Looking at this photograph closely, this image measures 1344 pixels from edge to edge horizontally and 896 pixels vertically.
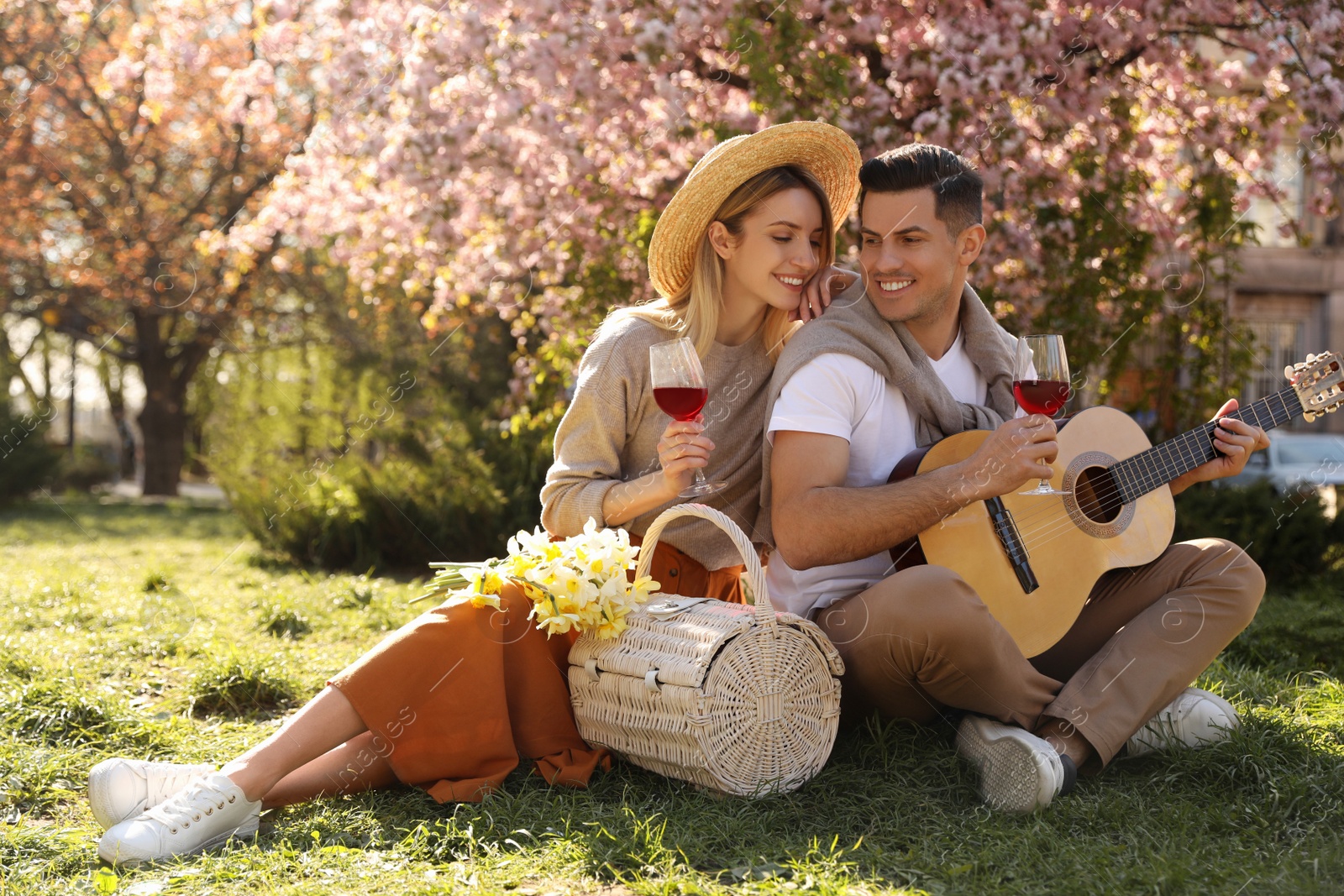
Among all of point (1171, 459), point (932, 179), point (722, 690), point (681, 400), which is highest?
point (932, 179)

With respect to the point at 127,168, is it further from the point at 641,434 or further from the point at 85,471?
→ the point at 641,434

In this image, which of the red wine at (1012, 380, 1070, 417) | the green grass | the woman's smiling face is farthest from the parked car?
the red wine at (1012, 380, 1070, 417)

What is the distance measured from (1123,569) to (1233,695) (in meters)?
0.69

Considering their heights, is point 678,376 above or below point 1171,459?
above

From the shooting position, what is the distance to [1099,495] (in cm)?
321

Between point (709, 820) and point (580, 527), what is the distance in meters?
0.96

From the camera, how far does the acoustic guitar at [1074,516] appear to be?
302cm

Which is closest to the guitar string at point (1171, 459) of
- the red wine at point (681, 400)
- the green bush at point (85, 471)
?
the red wine at point (681, 400)

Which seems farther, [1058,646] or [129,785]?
[1058,646]

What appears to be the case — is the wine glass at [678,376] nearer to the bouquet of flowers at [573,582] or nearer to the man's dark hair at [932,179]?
the bouquet of flowers at [573,582]

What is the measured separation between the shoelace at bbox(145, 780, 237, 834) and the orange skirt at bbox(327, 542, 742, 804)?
0.36 meters

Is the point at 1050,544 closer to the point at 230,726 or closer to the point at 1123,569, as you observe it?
the point at 1123,569

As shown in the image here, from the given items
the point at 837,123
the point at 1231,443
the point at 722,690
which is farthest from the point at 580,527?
the point at 837,123

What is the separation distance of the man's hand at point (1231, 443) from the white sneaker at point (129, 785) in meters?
2.74
